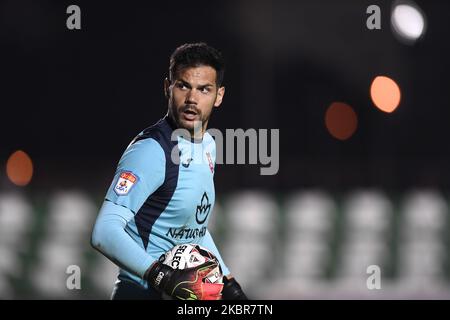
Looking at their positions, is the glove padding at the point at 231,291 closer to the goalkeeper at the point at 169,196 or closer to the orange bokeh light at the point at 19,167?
the goalkeeper at the point at 169,196

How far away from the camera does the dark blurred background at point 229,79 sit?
2795 cm

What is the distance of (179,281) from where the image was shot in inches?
232

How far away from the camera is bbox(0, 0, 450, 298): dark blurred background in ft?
91.7

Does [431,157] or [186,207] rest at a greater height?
[186,207]

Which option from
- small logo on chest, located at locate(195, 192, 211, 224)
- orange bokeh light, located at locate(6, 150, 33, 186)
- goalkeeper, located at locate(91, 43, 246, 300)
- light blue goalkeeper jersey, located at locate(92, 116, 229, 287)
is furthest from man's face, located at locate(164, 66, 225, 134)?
orange bokeh light, located at locate(6, 150, 33, 186)

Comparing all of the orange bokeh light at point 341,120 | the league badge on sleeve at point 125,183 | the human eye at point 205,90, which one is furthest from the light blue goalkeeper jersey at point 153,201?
the orange bokeh light at point 341,120

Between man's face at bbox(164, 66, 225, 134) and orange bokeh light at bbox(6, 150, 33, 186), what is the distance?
21793mm

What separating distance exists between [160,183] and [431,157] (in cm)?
2290

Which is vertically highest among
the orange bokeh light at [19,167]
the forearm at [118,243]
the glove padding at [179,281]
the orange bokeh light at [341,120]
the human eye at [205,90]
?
the human eye at [205,90]

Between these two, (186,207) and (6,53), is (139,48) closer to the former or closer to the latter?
(6,53)

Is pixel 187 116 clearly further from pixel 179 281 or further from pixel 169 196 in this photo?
pixel 179 281

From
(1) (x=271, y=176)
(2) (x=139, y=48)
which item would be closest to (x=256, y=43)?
(2) (x=139, y=48)

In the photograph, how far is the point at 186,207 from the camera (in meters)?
6.27

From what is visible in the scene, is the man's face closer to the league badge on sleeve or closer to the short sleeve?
the short sleeve
